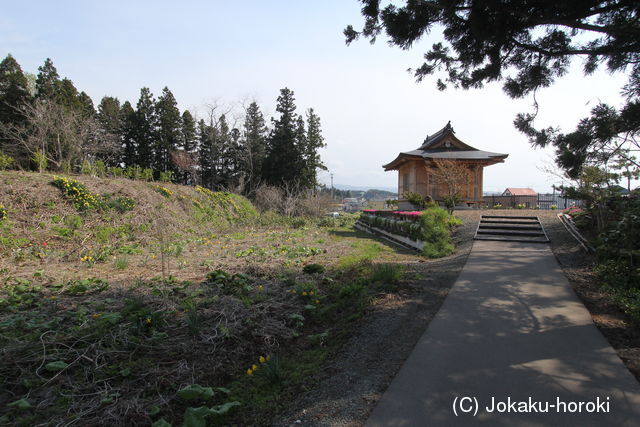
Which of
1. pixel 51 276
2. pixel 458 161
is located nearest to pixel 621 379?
pixel 51 276

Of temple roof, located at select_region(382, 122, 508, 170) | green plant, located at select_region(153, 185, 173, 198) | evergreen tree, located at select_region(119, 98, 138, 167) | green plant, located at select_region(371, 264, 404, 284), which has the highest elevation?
evergreen tree, located at select_region(119, 98, 138, 167)

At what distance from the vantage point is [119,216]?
10562mm

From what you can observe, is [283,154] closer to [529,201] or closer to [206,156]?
[206,156]

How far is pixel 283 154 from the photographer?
28500mm

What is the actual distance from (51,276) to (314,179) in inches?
970

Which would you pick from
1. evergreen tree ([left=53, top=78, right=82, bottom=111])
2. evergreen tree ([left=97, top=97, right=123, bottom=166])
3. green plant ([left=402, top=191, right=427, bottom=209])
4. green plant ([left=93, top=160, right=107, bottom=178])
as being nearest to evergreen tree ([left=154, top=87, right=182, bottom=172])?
evergreen tree ([left=97, top=97, right=123, bottom=166])

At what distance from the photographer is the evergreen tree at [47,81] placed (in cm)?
2132

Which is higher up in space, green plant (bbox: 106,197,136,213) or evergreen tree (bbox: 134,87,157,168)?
evergreen tree (bbox: 134,87,157,168)

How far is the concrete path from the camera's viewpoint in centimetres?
206

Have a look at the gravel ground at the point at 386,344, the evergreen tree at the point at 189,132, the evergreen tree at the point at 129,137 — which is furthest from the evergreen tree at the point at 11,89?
the gravel ground at the point at 386,344

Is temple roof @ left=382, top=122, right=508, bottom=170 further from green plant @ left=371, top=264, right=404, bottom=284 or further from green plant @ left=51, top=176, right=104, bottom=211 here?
green plant @ left=51, top=176, right=104, bottom=211

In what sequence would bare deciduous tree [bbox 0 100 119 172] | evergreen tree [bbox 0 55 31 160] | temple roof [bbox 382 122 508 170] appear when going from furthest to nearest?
evergreen tree [bbox 0 55 31 160]
temple roof [bbox 382 122 508 170]
bare deciduous tree [bbox 0 100 119 172]

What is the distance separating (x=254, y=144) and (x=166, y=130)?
812 centimetres

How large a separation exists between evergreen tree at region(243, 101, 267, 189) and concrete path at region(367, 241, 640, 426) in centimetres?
2641
